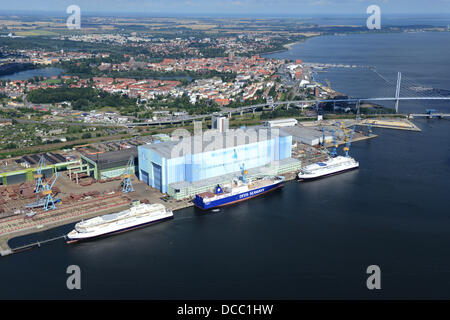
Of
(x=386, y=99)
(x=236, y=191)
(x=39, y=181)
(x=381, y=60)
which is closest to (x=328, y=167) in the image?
(x=236, y=191)

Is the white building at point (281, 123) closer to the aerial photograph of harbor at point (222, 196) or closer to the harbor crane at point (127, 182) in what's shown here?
the aerial photograph of harbor at point (222, 196)

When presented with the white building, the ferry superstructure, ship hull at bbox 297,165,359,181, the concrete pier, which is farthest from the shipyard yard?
the white building

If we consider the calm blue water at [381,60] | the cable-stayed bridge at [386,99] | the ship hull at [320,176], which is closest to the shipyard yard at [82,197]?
the ship hull at [320,176]

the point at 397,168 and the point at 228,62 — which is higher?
the point at 228,62
